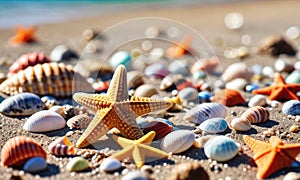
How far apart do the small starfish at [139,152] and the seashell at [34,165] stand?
0.51 m

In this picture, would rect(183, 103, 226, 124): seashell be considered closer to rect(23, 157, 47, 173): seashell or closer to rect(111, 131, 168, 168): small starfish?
rect(111, 131, 168, 168): small starfish

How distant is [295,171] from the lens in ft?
11.2

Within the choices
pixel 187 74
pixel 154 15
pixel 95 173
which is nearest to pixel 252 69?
pixel 187 74

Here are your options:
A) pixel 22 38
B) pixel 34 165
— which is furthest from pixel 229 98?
pixel 22 38

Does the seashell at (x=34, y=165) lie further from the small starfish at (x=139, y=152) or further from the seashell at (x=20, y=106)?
the seashell at (x=20, y=106)

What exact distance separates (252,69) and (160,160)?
2.95 metres

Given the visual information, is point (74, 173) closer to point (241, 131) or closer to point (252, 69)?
point (241, 131)

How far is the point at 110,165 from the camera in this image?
340 cm

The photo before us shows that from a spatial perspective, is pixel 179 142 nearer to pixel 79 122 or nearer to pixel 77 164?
pixel 77 164

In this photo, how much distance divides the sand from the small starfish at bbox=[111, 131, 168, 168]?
7 centimetres

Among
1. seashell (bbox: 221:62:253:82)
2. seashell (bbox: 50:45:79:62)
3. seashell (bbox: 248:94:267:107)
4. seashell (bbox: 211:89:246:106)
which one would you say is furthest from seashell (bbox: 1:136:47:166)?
seashell (bbox: 50:45:79:62)

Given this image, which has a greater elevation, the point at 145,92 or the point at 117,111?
the point at 117,111

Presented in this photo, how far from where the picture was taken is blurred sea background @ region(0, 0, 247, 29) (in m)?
10.9

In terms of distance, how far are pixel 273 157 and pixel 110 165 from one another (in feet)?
3.77
